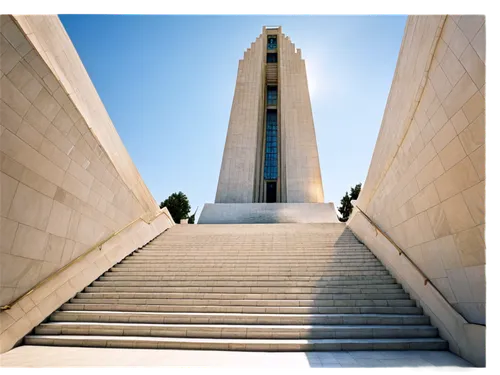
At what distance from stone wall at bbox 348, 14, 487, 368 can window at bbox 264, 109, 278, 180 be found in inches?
501

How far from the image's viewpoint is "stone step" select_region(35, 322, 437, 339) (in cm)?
305

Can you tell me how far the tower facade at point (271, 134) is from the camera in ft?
49.1

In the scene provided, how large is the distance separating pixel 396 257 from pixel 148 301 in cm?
354

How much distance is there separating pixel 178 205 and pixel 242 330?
1786 cm

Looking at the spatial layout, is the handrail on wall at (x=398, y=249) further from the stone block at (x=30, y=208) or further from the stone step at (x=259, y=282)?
the stone block at (x=30, y=208)

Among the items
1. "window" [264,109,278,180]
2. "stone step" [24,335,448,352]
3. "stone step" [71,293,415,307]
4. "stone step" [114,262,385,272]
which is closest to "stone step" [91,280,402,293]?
"stone step" [71,293,415,307]

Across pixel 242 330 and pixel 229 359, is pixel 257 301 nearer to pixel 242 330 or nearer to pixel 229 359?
pixel 242 330

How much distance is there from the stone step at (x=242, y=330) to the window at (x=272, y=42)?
843 inches

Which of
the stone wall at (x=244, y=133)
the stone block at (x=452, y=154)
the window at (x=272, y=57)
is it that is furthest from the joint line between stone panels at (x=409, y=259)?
the window at (x=272, y=57)

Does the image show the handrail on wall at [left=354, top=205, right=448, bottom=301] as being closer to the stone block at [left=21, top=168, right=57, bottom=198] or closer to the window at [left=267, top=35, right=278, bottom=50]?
the stone block at [left=21, top=168, right=57, bottom=198]

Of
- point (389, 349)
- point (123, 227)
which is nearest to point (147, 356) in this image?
point (389, 349)

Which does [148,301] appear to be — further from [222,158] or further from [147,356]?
[222,158]

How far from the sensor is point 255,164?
15.9 meters

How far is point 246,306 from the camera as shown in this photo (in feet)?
12.0
